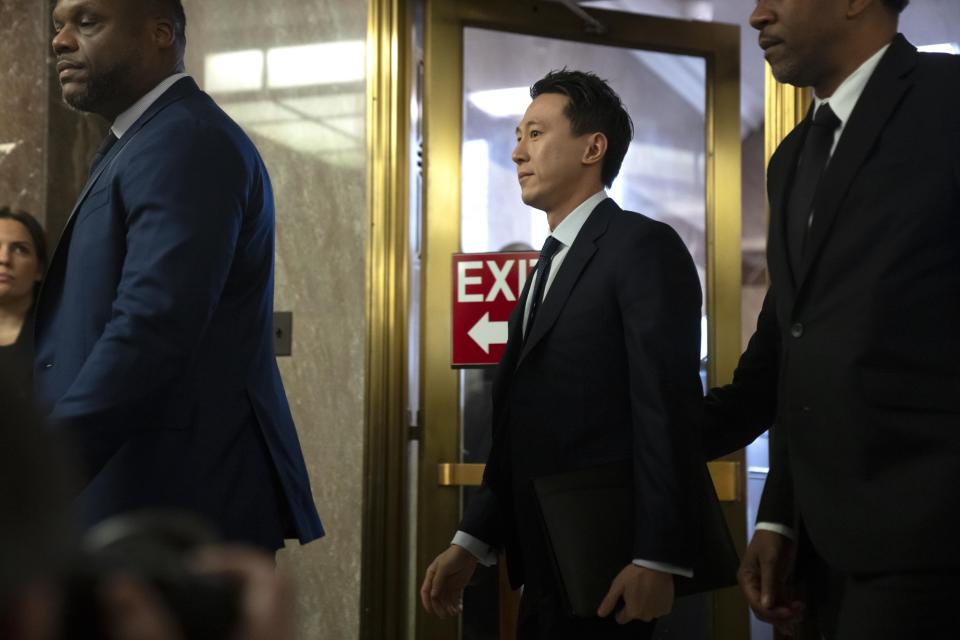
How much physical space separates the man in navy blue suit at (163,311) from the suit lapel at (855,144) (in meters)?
0.89

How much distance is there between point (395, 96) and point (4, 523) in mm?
3746

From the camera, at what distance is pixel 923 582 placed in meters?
1.47

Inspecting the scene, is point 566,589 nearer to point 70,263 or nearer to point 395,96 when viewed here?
point 70,263

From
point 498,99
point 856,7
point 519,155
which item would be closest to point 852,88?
point 856,7

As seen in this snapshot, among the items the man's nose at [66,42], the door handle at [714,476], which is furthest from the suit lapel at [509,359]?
the door handle at [714,476]

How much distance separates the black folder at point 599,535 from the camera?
6.34 feet

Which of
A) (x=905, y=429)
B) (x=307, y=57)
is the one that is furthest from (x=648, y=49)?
(x=905, y=429)

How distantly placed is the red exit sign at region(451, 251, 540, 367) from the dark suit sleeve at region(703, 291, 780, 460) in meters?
1.50

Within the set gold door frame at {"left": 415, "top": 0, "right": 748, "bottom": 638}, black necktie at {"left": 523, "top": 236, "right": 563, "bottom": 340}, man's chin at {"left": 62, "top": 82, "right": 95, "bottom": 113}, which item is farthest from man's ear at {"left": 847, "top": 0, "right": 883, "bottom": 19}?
gold door frame at {"left": 415, "top": 0, "right": 748, "bottom": 638}

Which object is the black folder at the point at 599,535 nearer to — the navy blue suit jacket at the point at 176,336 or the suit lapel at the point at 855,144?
the navy blue suit jacket at the point at 176,336

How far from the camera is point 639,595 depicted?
74.5 inches

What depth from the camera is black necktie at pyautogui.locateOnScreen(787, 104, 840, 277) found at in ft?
5.54

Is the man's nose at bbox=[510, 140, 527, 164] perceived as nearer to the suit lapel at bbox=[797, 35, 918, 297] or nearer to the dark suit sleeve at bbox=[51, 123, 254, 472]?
the dark suit sleeve at bbox=[51, 123, 254, 472]

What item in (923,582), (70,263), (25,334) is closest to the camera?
(923,582)
